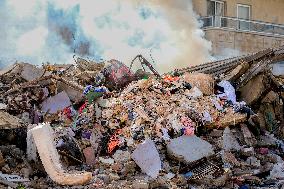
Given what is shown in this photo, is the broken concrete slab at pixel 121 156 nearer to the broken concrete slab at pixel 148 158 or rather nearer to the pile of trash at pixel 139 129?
the pile of trash at pixel 139 129

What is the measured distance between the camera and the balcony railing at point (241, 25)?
1752 centimetres

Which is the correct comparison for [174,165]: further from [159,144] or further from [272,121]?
[272,121]

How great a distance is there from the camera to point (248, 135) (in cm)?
899

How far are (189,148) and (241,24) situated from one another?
11.2 meters

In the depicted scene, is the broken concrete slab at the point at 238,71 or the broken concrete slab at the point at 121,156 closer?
the broken concrete slab at the point at 121,156

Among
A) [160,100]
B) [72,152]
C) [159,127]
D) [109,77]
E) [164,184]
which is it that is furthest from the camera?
[109,77]

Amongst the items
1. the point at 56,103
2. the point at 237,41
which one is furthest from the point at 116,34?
the point at 56,103

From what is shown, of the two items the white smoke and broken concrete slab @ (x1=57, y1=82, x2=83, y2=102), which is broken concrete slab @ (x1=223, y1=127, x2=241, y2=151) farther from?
the white smoke

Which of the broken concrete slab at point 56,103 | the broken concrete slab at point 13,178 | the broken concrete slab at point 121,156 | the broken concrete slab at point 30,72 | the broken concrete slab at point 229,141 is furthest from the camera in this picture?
the broken concrete slab at point 30,72

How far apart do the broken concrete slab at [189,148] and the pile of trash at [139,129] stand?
0.06 feet

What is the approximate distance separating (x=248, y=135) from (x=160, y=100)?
1765 mm

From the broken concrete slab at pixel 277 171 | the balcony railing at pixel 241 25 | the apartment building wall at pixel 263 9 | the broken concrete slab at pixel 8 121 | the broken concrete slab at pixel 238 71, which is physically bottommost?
the broken concrete slab at pixel 277 171

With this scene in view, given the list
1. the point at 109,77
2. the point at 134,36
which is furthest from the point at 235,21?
the point at 109,77

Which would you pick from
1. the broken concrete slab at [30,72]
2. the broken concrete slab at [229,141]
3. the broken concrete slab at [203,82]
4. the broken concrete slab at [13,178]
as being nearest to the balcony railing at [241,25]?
the broken concrete slab at [203,82]
